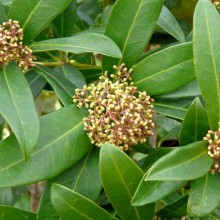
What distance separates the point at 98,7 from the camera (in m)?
1.97

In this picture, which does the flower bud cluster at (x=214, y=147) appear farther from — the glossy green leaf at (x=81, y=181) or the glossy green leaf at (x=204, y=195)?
the glossy green leaf at (x=81, y=181)

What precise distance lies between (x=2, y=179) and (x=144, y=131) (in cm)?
34

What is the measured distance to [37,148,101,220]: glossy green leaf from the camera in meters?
1.47

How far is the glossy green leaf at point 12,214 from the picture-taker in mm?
1465

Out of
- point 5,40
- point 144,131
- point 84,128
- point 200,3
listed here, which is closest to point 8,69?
point 5,40

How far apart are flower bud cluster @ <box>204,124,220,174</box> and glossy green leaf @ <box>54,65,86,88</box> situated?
40 centimetres

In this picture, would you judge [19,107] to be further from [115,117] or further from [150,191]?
[150,191]

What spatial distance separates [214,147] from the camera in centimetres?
134

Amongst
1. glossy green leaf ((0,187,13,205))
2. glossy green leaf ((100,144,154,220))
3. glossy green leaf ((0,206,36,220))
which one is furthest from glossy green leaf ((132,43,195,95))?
glossy green leaf ((0,187,13,205))

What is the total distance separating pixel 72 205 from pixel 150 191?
19cm

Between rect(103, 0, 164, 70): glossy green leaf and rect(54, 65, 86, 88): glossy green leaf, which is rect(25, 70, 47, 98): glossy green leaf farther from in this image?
rect(103, 0, 164, 70): glossy green leaf

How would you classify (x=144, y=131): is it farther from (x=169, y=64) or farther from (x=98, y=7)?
(x=98, y=7)

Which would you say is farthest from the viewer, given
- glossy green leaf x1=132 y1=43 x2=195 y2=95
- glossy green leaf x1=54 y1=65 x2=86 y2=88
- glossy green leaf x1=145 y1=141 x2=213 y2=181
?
glossy green leaf x1=54 y1=65 x2=86 y2=88

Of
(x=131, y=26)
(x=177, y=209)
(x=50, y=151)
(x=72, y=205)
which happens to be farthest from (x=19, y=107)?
(x=177, y=209)
